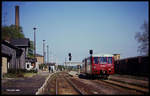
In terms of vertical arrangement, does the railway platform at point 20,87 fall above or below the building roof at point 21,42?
below

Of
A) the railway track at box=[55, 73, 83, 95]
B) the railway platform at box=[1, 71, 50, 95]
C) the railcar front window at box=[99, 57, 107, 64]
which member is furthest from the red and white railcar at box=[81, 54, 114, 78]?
the railway platform at box=[1, 71, 50, 95]

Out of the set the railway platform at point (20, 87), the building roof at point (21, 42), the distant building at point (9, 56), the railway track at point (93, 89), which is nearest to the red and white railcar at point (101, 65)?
the railway track at point (93, 89)

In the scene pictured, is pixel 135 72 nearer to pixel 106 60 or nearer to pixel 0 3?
pixel 106 60

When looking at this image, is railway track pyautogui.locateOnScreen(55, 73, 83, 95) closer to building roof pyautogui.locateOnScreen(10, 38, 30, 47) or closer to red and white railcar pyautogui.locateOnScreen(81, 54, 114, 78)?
red and white railcar pyautogui.locateOnScreen(81, 54, 114, 78)

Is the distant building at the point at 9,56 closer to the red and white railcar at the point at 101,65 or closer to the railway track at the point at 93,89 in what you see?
the red and white railcar at the point at 101,65

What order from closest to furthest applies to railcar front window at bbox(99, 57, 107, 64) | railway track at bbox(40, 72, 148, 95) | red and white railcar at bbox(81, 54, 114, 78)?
railway track at bbox(40, 72, 148, 95)
red and white railcar at bbox(81, 54, 114, 78)
railcar front window at bbox(99, 57, 107, 64)

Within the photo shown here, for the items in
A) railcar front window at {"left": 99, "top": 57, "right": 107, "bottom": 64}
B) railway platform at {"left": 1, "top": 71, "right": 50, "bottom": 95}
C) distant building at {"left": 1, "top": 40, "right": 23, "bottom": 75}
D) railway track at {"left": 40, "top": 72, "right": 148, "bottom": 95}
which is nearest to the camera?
railway track at {"left": 40, "top": 72, "right": 148, "bottom": 95}

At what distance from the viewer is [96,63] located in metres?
28.6

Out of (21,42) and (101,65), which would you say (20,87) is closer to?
(101,65)

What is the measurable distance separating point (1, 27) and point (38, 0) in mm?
2989

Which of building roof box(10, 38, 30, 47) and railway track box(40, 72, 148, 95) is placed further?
building roof box(10, 38, 30, 47)

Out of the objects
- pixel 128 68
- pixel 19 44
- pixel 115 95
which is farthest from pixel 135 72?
pixel 19 44

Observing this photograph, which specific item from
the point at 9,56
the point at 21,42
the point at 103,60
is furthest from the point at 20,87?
the point at 21,42

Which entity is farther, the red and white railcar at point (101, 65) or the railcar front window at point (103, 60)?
the railcar front window at point (103, 60)
